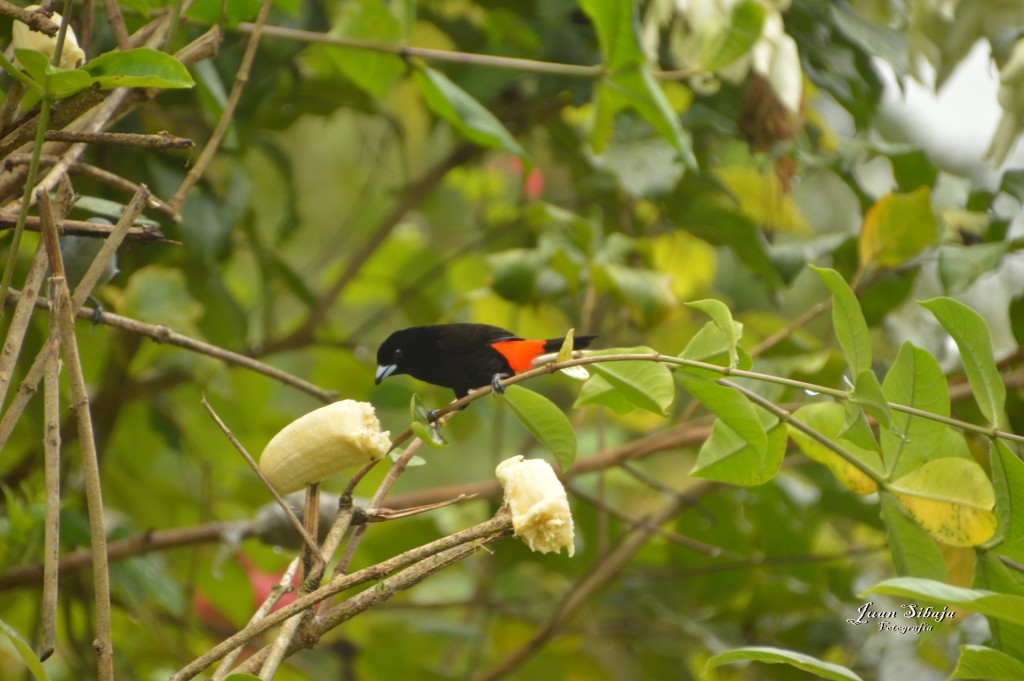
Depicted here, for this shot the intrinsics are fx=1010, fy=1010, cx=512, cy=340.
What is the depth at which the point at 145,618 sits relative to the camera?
6.37ft

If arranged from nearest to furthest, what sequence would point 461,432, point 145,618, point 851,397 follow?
point 851,397 < point 145,618 < point 461,432

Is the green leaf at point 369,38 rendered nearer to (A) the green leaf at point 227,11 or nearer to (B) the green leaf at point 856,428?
(A) the green leaf at point 227,11

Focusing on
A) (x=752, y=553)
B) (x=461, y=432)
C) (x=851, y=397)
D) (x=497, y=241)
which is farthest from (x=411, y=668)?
(x=851, y=397)

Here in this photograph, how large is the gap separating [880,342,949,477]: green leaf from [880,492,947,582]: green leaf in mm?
50

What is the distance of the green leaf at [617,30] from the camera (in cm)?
154

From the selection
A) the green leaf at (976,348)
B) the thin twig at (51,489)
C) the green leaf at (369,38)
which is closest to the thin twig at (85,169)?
the thin twig at (51,489)

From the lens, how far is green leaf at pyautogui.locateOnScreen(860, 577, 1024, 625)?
2.72 feet

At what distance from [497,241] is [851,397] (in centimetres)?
165

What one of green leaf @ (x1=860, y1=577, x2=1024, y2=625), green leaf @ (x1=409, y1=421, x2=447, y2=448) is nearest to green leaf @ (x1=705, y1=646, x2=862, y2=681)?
green leaf @ (x1=860, y1=577, x2=1024, y2=625)

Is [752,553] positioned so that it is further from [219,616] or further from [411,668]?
[219,616]

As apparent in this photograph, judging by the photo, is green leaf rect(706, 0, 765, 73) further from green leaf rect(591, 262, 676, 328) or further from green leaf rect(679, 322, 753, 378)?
green leaf rect(679, 322, 753, 378)

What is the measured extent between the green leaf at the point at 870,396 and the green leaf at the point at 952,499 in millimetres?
189

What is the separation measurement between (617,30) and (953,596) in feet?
3.36
